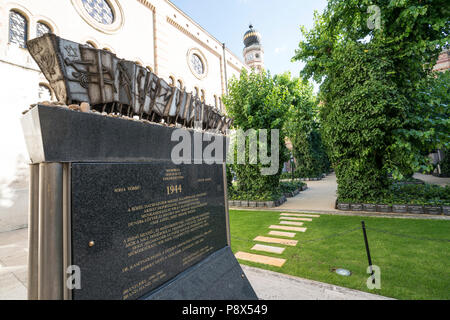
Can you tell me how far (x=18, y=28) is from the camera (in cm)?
969

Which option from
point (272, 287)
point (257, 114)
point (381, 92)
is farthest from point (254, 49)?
point (272, 287)

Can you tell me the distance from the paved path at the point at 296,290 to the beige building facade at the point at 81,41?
36.8 feet

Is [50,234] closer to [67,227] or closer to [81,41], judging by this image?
[67,227]

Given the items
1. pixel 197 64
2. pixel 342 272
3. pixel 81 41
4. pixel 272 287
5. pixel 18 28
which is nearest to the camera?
pixel 272 287

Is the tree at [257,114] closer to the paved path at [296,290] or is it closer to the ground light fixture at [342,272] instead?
the ground light fixture at [342,272]

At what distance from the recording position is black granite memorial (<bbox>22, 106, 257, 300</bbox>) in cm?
166

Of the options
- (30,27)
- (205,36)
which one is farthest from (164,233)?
(205,36)

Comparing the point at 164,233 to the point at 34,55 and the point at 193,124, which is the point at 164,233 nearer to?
the point at 193,124

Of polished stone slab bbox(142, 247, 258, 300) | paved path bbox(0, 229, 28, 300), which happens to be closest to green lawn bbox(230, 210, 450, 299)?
polished stone slab bbox(142, 247, 258, 300)

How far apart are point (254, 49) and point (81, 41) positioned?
121 feet

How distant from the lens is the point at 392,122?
7621mm

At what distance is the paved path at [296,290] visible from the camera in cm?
329

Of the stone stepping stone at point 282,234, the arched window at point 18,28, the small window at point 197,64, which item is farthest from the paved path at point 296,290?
the small window at point 197,64

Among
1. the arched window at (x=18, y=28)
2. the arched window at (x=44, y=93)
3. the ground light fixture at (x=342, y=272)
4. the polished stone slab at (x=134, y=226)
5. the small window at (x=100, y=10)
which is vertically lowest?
the ground light fixture at (x=342, y=272)
